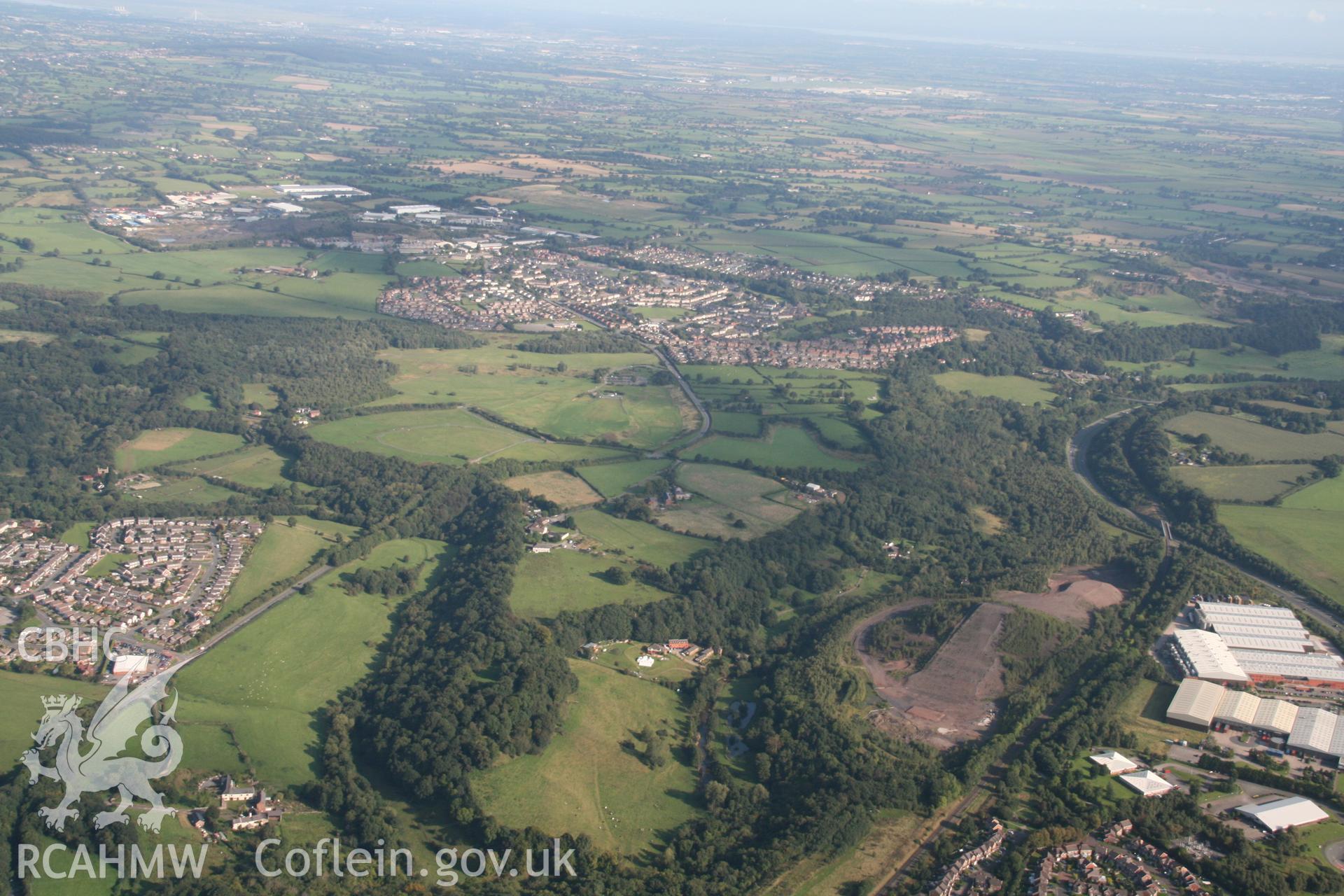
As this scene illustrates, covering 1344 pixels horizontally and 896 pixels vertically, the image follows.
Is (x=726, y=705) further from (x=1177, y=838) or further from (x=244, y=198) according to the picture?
(x=244, y=198)

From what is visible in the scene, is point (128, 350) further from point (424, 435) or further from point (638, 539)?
point (638, 539)

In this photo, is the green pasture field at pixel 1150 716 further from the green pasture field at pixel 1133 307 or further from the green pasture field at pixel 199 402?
the green pasture field at pixel 1133 307

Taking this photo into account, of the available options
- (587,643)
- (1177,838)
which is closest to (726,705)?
(587,643)

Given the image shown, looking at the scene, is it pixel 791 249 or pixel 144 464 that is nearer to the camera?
pixel 144 464

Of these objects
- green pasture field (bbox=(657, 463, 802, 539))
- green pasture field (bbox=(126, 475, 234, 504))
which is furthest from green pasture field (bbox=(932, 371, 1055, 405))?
green pasture field (bbox=(126, 475, 234, 504))

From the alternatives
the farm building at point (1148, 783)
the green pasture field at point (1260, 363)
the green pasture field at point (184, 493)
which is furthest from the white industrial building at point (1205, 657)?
the green pasture field at point (184, 493)

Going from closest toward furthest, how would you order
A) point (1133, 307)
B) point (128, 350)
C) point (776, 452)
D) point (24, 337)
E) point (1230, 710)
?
point (1230, 710), point (776, 452), point (128, 350), point (24, 337), point (1133, 307)


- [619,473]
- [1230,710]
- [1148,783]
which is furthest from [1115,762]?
[619,473]
